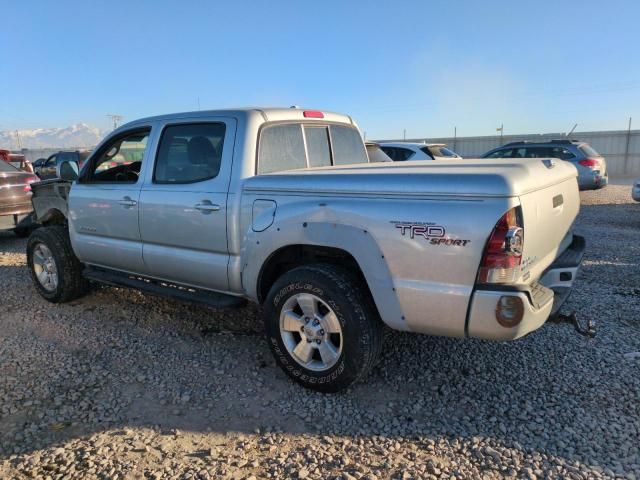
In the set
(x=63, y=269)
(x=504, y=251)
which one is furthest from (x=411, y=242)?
(x=63, y=269)

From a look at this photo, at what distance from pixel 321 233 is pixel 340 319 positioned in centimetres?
56

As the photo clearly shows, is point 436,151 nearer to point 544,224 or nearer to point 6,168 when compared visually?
point 6,168

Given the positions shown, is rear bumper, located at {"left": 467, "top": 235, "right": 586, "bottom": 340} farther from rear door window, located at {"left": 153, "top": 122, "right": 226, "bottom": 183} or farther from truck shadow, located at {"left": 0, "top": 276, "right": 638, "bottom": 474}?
rear door window, located at {"left": 153, "top": 122, "right": 226, "bottom": 183}

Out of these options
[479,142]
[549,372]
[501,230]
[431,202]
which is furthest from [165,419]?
[479,142]

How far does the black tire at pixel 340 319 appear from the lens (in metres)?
2.99

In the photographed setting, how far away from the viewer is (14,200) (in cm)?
782

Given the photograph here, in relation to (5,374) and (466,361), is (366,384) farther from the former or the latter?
(5,374)

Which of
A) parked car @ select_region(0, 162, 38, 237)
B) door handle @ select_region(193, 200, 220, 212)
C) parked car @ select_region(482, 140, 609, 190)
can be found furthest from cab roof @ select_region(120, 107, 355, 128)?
parked car @ select_region(482, 140, 609, 190)

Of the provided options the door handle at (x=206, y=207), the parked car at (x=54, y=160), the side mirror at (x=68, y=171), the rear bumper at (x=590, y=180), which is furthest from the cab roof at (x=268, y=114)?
the parked car at (x=54, y=160)

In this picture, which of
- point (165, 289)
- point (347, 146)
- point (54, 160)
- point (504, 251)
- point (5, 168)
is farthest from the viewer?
point (54, 160)

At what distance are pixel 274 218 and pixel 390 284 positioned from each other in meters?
0.96

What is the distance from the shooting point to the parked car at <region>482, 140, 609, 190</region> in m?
12.8

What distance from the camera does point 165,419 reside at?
3004 millimetres

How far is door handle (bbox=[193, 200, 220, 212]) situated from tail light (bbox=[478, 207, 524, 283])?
198 cm
